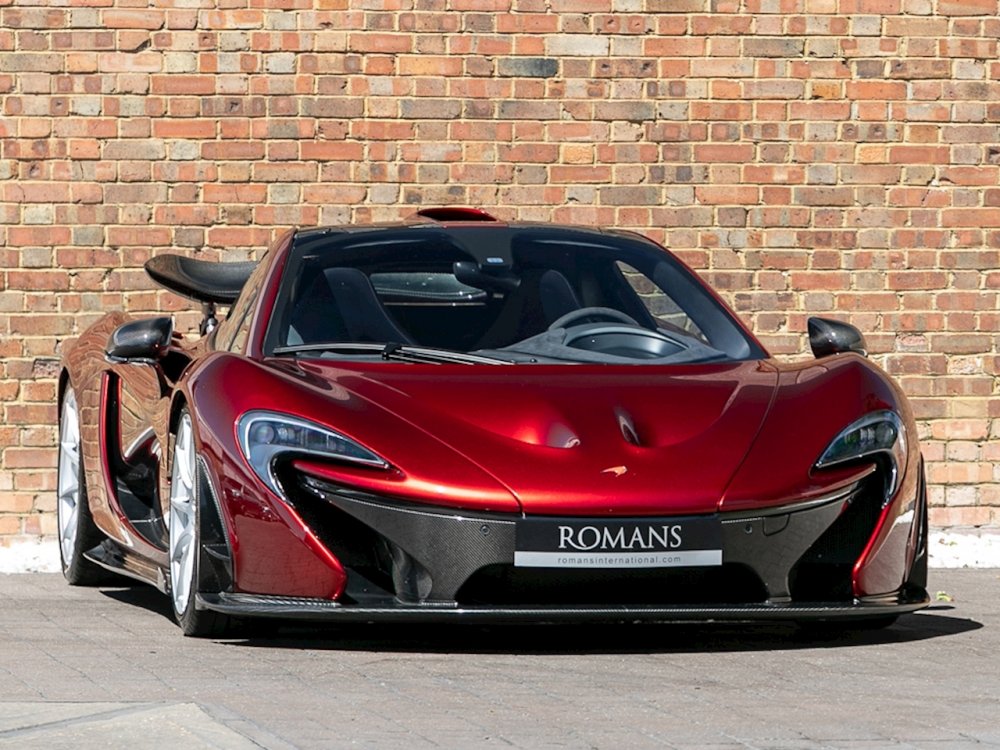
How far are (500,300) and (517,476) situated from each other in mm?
1523

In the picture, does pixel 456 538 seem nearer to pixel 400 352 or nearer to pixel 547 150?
pixel 400 352

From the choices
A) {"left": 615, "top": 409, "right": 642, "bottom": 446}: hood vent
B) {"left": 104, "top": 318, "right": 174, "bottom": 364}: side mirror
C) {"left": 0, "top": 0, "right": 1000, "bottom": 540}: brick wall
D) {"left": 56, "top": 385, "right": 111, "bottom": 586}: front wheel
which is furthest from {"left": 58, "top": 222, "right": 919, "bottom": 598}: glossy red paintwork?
{"left": 0, "top": 0, "right": 1000, "bottom": 540}: brick wall

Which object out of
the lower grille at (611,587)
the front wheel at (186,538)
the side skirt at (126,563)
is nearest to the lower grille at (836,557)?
the lower grille at (611,587)

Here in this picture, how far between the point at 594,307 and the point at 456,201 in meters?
2.96

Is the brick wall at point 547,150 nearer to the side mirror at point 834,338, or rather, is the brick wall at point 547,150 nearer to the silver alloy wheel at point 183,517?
the side mirror at point 834,338

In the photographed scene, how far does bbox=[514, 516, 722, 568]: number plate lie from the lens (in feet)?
17.3

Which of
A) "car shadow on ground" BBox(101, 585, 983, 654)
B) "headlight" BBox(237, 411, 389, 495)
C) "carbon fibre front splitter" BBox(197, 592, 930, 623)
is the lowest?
"car shadow on ground" BBox(101, 585, 983, 654)

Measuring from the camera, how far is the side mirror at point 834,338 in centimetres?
663

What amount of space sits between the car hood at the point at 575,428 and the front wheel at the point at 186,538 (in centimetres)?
44

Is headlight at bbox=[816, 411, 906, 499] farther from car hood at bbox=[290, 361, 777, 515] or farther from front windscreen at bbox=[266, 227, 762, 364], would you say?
front windscreen at bbox=[266, 227, 762, 364]

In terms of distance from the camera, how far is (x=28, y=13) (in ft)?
30.9

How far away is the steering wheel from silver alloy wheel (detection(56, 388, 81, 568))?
2053 millimetres

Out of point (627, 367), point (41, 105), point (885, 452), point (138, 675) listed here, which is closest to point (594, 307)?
point (627, 367)

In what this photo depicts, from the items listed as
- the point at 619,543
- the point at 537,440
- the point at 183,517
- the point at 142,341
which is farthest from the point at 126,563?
the point at 619,543
